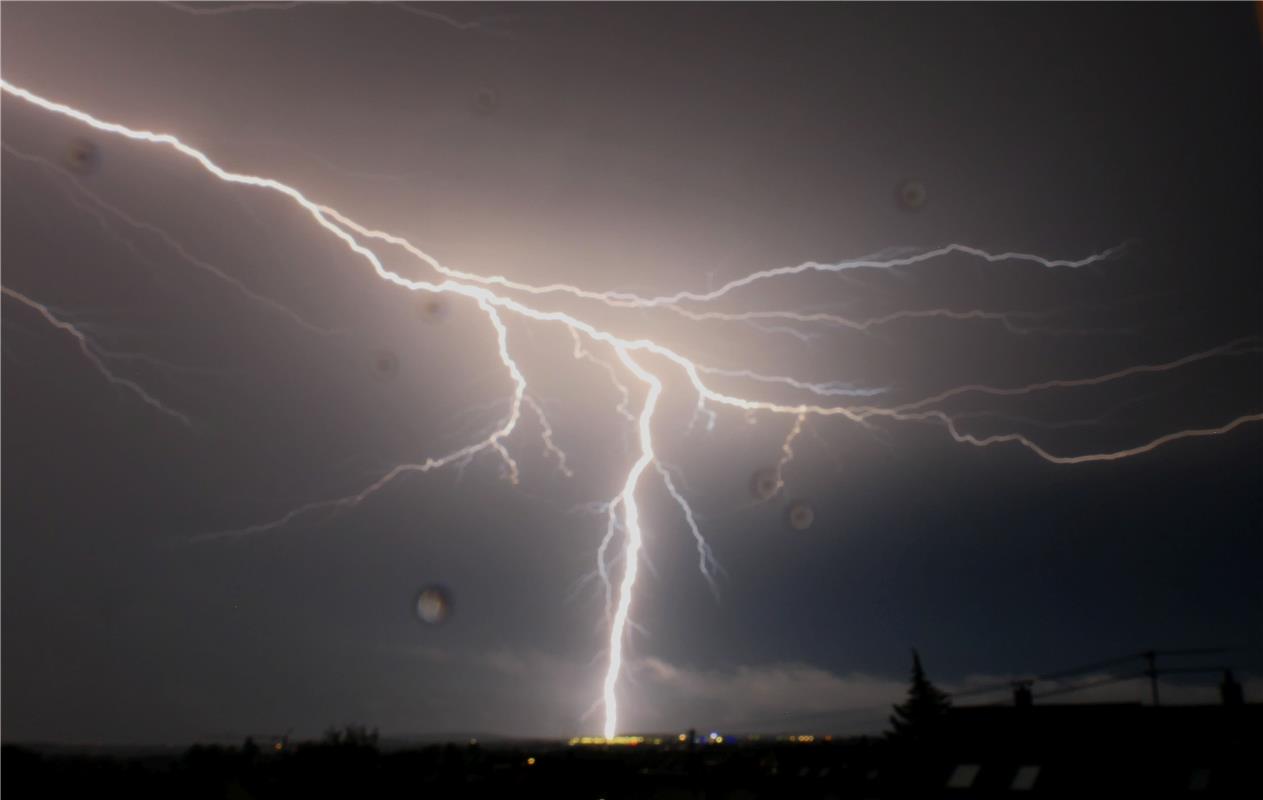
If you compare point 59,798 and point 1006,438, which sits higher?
point 1006,438

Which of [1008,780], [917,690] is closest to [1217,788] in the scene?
[1008,780]

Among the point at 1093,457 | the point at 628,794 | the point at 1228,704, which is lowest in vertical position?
the point at 628,794

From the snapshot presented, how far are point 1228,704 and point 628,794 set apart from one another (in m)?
8.40

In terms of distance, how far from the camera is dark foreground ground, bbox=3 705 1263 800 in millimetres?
9445

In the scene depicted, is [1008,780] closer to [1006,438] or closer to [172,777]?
[1006,438]

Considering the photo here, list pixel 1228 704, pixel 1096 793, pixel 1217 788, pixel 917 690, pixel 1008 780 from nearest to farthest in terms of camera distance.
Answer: pixel 1217 788, pixel 1096 793, pixel 1008 780, pixel 1228 704, pixel 917 690

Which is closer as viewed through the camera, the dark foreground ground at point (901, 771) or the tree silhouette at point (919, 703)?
the dark foreground ground at point (901, 771)

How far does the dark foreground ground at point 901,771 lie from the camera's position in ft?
31.0

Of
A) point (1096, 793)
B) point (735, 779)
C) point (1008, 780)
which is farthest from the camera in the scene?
point (735, 779)

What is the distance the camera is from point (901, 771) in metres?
12.1

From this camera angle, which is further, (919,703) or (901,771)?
(919,703)

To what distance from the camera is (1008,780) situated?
34.9 feet

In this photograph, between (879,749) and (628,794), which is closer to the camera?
(628,794)

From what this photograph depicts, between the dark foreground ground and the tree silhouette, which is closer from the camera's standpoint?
the dark foreground ground
